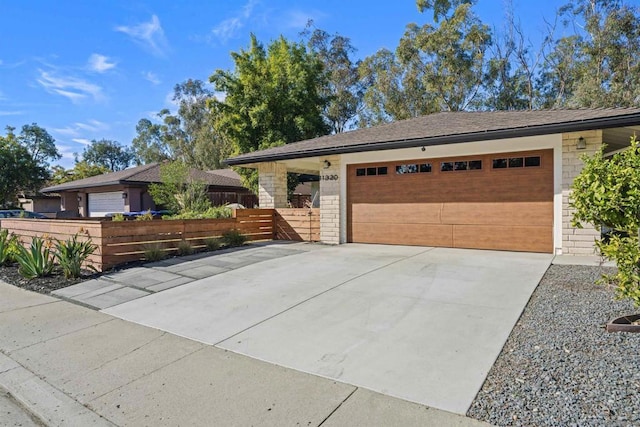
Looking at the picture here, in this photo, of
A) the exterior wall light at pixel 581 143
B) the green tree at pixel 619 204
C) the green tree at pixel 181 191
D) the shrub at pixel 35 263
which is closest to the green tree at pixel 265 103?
the green tree at pixel 181 191

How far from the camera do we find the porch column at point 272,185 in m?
12.7

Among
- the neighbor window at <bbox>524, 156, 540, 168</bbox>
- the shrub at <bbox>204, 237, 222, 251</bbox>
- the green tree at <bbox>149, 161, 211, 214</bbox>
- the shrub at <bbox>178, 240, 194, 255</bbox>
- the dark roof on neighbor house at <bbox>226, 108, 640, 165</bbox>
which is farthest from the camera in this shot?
the green tree at <bbox>149, 161, 211, 214</bbox>

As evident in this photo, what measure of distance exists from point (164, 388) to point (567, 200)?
8276 millimetres

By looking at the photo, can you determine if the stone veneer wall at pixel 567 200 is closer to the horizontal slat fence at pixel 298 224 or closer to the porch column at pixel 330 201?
the porch column at pixel 330 201

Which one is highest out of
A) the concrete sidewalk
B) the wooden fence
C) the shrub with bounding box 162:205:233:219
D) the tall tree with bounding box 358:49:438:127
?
the tall tree with bounding box 358:49:438:127

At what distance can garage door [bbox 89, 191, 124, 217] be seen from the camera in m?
22.1

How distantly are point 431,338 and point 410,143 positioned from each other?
19.5 ft

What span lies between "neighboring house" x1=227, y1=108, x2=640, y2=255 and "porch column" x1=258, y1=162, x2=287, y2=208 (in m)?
0.81

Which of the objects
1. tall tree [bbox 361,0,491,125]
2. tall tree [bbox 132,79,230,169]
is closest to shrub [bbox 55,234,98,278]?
tall tree [bbox 361,0,491,125]

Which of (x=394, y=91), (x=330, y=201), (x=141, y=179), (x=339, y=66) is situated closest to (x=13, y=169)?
(x=141, y=179)

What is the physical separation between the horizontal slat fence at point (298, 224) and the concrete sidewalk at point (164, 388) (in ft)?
24.2

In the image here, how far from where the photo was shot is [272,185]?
12.7 m

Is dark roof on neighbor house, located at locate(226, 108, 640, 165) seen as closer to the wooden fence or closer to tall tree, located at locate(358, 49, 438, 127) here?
the wooden fence

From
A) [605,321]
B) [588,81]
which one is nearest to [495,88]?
[588,81]
